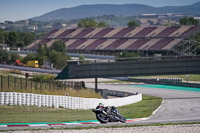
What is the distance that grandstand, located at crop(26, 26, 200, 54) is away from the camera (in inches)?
4478

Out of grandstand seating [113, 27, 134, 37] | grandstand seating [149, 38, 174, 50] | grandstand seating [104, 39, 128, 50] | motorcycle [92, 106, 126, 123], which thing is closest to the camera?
motorcycle [92, 106, 126, 123]

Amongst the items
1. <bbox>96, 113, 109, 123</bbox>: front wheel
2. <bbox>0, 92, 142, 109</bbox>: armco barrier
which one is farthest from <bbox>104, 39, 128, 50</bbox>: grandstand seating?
<bbox>96, 113, 109, 123</bbox>: front wheel

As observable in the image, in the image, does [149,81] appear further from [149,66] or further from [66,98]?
[66,98]

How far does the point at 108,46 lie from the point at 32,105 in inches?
3822

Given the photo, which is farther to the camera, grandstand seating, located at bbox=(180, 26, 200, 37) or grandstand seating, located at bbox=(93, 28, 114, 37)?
grandstand seating, located at bbox=(93, 28, 114, 37)

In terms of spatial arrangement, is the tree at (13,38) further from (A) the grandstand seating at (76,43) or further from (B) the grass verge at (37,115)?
(B) the grass verge at (37,115)

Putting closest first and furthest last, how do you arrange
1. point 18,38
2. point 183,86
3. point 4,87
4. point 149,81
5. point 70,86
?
1. point 4,87
2. point 70,86
3. point 183,86
4. point 149,81
5. point 18,38

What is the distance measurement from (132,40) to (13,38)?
64040mm

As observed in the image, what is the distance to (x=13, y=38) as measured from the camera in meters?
177

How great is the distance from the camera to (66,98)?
35156 millimetres

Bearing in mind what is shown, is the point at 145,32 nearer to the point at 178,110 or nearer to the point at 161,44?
the point at 161,44

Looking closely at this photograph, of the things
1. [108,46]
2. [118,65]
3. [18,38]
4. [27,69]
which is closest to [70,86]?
[118,65]

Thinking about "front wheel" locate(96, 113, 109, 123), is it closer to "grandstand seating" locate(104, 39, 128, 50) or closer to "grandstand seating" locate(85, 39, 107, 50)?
"grandstand seating" locate(104, 39, 128, 50)

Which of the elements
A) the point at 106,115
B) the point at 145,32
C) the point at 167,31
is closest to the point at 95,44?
the point at 145,32
